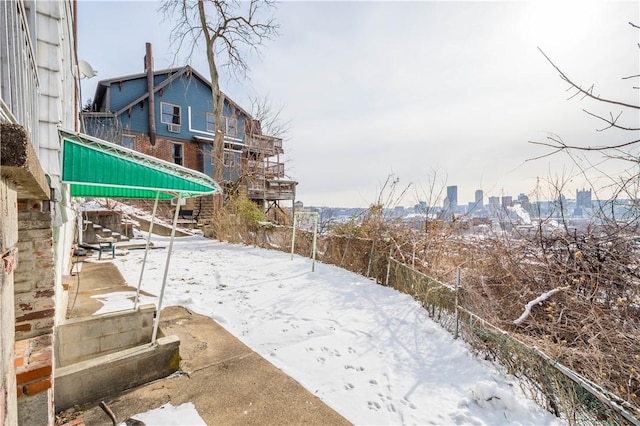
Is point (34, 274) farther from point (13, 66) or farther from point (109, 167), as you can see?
point (13, 66)

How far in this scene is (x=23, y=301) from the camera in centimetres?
215

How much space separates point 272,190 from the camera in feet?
70.2

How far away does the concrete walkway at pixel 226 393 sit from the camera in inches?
104

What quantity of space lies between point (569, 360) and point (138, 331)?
5.08 m

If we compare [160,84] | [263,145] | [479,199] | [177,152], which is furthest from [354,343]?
[160,84]

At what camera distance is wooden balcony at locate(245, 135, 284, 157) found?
18.2m

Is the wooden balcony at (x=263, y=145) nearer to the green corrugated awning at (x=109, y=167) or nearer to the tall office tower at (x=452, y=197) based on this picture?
the tall office tower at (x=452, y=197)

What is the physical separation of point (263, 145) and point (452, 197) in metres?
14.3

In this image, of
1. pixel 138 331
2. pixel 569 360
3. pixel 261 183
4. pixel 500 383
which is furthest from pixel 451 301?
pixel 261 183

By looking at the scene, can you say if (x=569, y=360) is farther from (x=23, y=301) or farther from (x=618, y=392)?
(x=23, y=301)

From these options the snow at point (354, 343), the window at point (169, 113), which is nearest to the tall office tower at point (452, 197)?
the snow at point (354, 343)

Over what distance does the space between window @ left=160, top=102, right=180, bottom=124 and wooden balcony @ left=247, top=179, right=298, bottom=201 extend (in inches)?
280

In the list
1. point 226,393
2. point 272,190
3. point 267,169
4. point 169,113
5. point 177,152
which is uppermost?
point 169,113

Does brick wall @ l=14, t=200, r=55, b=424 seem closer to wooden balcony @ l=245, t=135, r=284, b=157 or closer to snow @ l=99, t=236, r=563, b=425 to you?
snow @ l=99, t=236, r=563, b=425
